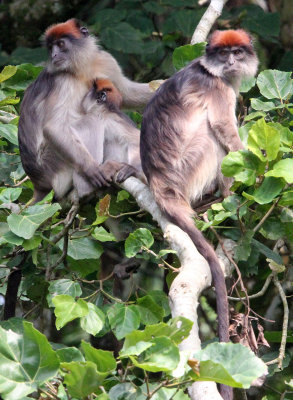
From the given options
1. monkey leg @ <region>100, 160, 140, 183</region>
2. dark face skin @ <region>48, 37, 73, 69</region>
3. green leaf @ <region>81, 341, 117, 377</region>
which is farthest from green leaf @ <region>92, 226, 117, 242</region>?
dark face skin @ <region>48, 37, 73, 69</region>

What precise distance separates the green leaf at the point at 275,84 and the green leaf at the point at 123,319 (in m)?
1.42

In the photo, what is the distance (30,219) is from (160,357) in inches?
57.3

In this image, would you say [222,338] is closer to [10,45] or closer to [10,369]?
[10,369]

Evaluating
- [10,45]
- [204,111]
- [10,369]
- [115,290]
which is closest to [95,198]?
[115,290]

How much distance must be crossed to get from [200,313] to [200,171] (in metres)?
1.74

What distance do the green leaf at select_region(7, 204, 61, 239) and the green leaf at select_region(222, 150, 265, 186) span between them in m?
0.80

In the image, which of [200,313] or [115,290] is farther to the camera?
[200,313]

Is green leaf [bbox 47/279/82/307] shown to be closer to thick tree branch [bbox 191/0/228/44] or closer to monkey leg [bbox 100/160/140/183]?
monkey leg [bbox 100/160/140/183]

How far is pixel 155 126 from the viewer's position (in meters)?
3.91

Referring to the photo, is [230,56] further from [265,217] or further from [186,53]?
[265,217]

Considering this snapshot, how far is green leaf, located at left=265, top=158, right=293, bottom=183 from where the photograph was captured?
2842 mm

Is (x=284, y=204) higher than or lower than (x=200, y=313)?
higher

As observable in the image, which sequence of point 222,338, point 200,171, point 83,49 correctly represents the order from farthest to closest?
point 83,49, point 200,171, point 222,338

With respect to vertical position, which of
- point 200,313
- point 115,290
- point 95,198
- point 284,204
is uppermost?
point 284,204
